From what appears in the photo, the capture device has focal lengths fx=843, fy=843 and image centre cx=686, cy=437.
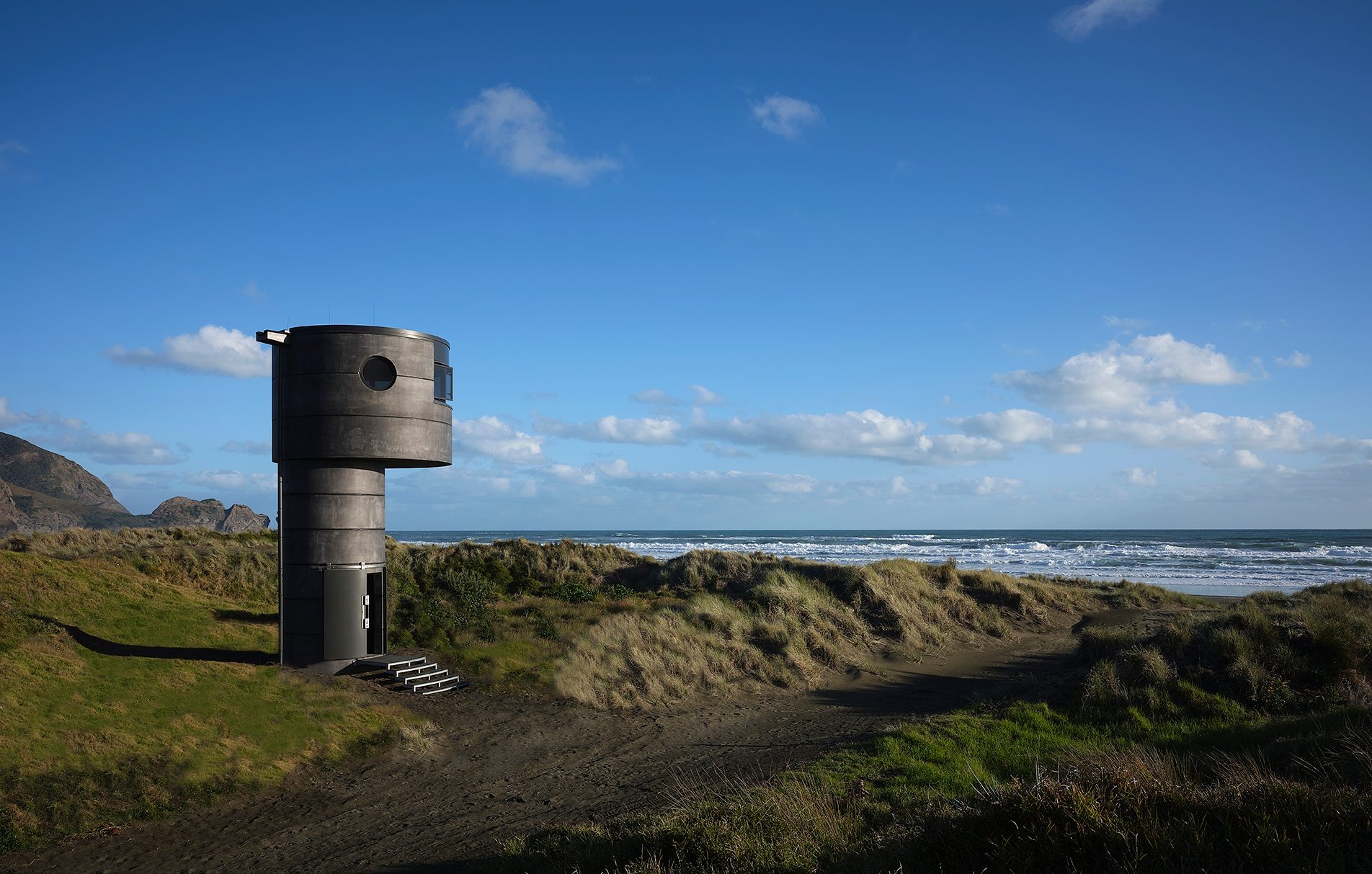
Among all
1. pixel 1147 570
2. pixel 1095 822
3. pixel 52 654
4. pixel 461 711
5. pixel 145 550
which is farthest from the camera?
pixel 1147 570

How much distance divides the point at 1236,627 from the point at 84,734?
17.6 m

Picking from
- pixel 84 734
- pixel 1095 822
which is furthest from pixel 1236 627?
pixel 84 734

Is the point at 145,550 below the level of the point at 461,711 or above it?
above

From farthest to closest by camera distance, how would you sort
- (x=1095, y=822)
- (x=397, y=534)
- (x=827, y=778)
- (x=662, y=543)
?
(x=397, y=534) < (x=662, y=543) < (x=827, y=778) < (x=1095, y=822)

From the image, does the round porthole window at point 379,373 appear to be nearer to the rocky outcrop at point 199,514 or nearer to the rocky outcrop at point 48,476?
the rocky outcrop at point 199,514

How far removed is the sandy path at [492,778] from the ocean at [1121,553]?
29.8m

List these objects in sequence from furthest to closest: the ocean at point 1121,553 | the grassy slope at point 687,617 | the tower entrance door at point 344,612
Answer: the ocean at point 1121,553, the grassy slope at point 687,617, the tower entrance door at point 344,612

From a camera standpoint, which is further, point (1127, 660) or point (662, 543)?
point (662, 543)

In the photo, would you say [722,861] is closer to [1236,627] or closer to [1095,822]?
[1095,822]

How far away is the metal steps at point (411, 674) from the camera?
47.5 feet

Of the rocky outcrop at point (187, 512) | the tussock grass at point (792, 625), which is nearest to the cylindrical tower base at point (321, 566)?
the tussock grass at point (792, 625)

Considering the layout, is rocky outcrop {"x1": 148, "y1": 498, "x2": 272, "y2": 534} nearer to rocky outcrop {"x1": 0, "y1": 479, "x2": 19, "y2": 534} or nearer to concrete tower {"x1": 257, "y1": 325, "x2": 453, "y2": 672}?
rocky outcrop {"x1": 0, "y1": 479, "x2": 19, "y2": 534}

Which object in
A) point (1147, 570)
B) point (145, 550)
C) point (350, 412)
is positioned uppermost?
point (350, 412)

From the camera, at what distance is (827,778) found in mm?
9844
